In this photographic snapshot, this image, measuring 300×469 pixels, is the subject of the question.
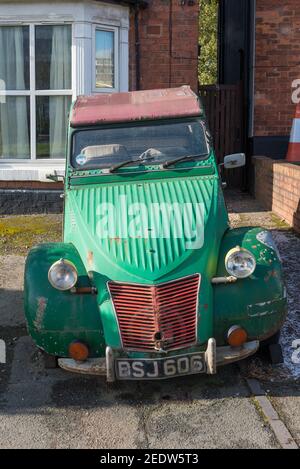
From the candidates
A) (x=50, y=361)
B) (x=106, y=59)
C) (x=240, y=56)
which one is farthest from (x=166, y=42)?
(x=50, y=361)

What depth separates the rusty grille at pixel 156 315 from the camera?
12.8 feet

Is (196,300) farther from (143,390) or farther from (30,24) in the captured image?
(30,24)

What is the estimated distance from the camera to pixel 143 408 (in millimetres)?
3982

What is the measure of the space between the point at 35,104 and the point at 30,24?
119cm

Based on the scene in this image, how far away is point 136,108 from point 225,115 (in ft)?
21.2

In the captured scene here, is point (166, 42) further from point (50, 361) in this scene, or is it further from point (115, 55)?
point (50, 361)

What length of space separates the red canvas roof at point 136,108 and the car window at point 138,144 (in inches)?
3.4

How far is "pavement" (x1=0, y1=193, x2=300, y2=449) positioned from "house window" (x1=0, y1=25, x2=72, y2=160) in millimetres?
5160

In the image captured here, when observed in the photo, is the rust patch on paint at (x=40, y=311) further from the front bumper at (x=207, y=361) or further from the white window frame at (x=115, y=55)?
the white window frame at (x=115, y=55)

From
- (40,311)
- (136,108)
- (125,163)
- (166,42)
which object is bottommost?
(40,311)

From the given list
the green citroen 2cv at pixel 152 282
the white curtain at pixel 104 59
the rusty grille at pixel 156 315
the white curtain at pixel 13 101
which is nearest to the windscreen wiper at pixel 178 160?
the green citroen 2cv at pixel 152 282

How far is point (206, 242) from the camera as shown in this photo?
14.1 ft

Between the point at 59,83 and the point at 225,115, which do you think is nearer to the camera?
the point at 59,83
